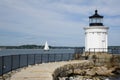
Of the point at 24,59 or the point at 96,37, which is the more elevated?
the point at 96,37

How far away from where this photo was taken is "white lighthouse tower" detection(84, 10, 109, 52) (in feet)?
98.3

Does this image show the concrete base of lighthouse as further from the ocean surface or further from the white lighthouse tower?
the ocean surface

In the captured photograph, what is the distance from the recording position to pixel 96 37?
98.7ft

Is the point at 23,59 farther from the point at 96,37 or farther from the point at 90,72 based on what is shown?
the point at 90,72

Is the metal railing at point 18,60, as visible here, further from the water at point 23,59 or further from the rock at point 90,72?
the rock at point 90,72

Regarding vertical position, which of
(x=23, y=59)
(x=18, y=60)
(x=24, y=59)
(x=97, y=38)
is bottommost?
(x=24, y=59)

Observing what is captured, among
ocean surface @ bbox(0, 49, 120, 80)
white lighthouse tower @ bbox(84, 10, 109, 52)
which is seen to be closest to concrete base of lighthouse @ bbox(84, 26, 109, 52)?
white lighthouse tower @ bbox(84, 10, 109, 52)

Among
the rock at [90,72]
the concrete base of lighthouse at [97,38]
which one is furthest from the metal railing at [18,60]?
the rock at [90,72]

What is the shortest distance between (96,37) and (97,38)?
160 mm

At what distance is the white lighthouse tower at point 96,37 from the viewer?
2995 cm

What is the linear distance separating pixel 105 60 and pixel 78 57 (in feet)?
10.7

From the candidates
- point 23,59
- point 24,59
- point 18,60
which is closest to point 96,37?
point 18,60

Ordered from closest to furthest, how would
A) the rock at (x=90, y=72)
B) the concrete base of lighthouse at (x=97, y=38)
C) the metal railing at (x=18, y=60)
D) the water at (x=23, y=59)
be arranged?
the metal railing at (x=18, y=60), the water at (x=23, y=59), the rock at (x=90, y=72), the concrete base of lighthouse at (x=97, y=38)

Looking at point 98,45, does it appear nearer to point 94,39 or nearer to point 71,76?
point 94,39
